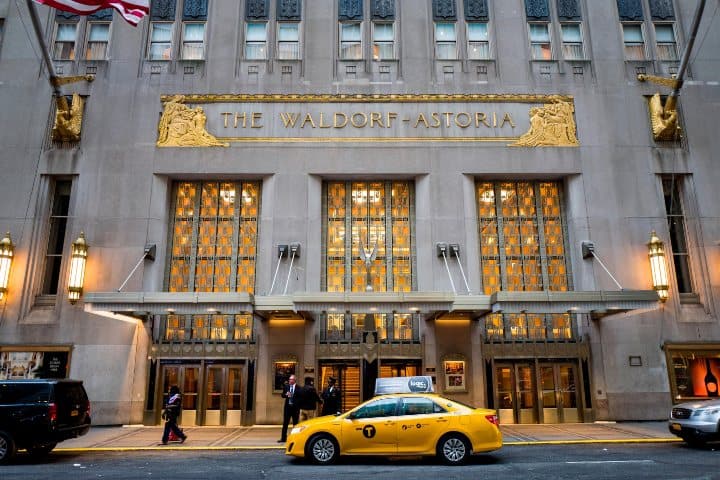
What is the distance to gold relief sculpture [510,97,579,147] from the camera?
21250mm

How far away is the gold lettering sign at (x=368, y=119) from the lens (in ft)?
69.8

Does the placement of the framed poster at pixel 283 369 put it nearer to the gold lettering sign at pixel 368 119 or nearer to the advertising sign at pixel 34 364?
the advertising sign at pixel 34 364

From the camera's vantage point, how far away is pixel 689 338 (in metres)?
19.4

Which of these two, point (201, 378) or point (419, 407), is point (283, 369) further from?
point (419, 407)

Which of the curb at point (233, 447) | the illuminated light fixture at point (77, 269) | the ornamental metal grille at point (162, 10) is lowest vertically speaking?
the curb at point (233, 447)

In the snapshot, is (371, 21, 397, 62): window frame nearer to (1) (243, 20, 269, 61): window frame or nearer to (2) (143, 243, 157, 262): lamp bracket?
(1) (243, 20, 269, 61): window frame

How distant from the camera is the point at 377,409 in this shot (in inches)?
460

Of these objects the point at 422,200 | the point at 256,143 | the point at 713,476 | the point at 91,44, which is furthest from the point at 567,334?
the point at 91,44

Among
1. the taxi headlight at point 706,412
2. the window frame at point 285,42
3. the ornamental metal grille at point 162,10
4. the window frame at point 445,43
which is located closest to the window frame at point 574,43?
the window frame at point 445,43

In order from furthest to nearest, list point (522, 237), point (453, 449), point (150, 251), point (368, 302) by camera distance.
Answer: point (522, 237) → point (150, 251) → point (368, 302) → point (453, 449)

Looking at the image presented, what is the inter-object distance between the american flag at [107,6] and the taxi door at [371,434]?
14.6 m

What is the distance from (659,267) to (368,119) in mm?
12516

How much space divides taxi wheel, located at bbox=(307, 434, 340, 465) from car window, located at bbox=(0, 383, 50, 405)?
6.40m

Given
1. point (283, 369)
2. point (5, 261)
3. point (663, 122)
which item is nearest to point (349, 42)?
point (663, 122)
